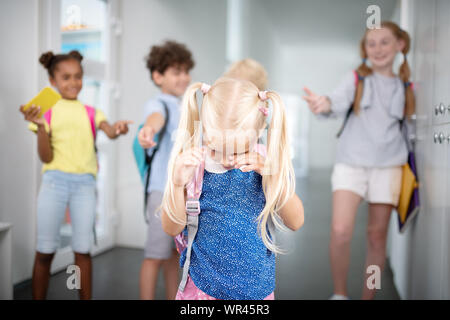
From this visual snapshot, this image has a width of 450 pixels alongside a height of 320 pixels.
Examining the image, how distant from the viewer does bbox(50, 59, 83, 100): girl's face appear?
167cm

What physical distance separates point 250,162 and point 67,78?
1049mm

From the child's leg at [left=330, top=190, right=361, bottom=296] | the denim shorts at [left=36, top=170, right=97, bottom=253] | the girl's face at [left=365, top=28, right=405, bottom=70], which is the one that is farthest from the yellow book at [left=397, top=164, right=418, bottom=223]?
the denim shorts at [left=36, top=170, right=97, bottom=253]

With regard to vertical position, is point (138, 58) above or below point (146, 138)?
above

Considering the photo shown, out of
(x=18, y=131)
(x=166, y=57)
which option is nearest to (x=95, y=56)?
(x=18, y=131)

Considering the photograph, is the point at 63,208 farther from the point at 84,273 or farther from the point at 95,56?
the point at 95,56

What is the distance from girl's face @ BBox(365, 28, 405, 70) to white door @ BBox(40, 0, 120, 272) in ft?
4.31

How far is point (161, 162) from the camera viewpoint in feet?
5.74

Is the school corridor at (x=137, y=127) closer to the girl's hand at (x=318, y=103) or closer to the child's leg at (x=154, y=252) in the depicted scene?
the girl's hand at (x=318, y=103)

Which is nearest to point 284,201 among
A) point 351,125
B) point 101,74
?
point 351,125

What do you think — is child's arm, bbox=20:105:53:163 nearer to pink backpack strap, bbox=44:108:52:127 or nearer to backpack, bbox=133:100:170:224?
pink backpack strap, bbox=44:108:52:127

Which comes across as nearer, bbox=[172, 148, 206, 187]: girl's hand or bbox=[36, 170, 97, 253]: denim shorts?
bbox=[172, 148, 206, 187]: girl's hand
